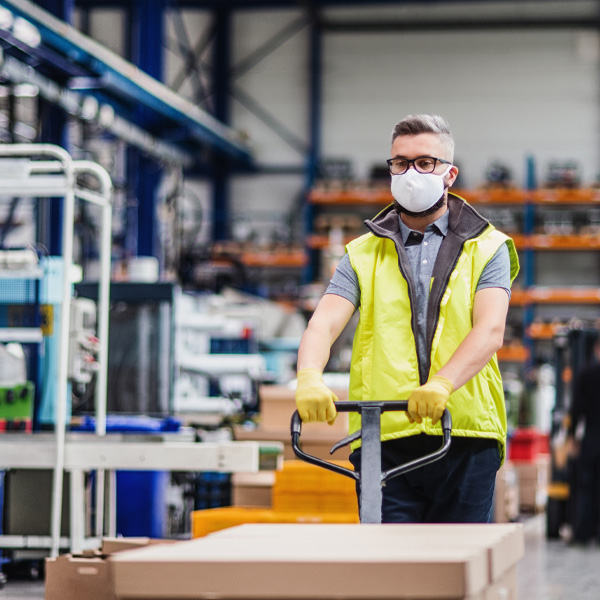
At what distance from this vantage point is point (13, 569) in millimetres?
6996

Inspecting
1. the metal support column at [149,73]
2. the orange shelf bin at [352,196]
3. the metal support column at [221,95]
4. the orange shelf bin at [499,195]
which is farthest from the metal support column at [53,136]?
the metal support column at [221,95]

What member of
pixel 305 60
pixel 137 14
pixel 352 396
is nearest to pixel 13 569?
pixel 352 396

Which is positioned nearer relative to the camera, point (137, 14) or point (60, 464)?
point (60, 464)

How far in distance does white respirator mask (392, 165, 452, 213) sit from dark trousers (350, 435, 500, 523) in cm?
60

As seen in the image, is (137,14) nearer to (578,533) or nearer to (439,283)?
(578,533)

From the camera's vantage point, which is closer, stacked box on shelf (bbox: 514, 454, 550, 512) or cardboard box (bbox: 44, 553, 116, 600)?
cardboard box (bbox: 44, 553, 116, 600)

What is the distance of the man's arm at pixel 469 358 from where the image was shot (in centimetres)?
274

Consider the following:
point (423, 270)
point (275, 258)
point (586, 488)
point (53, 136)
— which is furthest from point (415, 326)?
point (275, 258)

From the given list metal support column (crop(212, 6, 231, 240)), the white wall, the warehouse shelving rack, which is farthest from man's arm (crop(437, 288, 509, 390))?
metal support column (crop(212, 6, 231, 240))

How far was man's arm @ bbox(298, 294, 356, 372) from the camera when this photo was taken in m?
2.96

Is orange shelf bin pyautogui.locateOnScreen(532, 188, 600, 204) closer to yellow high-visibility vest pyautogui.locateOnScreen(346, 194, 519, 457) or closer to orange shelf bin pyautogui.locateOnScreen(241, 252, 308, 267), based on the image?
orange shelf bin pyautogui.locateOnScreen(241, 252, 308, 267)

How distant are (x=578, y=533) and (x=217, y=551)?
795 centimetres

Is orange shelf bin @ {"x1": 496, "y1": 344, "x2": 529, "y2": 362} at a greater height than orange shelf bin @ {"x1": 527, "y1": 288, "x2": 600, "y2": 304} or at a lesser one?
lesser

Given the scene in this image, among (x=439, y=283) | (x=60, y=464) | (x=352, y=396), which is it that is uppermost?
(x=439, y=283)
